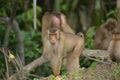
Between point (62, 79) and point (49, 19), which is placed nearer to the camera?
point (62, 79)

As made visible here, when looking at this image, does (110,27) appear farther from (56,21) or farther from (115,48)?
Answer: (115,48)

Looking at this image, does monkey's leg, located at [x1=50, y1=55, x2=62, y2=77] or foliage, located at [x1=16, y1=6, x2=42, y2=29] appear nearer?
monkey's leg, located at [x1=50, y1=55, x2=62, y2=77]

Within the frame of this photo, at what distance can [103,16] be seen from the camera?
20172mm

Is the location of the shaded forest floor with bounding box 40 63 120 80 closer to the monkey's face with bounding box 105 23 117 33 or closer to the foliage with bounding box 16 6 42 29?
the monkey's face with bounding box 105 23 117 33

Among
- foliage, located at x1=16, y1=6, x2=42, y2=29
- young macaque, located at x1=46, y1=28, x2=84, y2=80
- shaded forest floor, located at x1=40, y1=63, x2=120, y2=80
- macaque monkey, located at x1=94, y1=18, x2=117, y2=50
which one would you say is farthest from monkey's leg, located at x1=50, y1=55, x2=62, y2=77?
foliage, located at x1=16, y1=6, x2=42, y2=29

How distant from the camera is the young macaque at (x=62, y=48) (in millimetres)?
11180

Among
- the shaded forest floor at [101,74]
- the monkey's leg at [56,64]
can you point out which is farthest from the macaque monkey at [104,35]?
the shaded forest floor at [101,74]

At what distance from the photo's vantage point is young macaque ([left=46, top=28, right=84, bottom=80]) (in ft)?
36.7

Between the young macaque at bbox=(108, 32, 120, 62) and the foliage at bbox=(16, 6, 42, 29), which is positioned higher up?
the foliage at bbox=(16, 6, 42, 29)

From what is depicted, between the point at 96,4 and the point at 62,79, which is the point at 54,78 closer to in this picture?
the point at 62,79

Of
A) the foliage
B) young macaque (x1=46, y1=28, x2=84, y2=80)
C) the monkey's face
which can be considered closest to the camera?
young macaque (x1=46, y1=28, x2=84, y2=80)

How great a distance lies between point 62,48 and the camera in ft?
37.2

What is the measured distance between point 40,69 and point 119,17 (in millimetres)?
3850

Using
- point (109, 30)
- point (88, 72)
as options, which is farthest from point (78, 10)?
point (88, 72)
